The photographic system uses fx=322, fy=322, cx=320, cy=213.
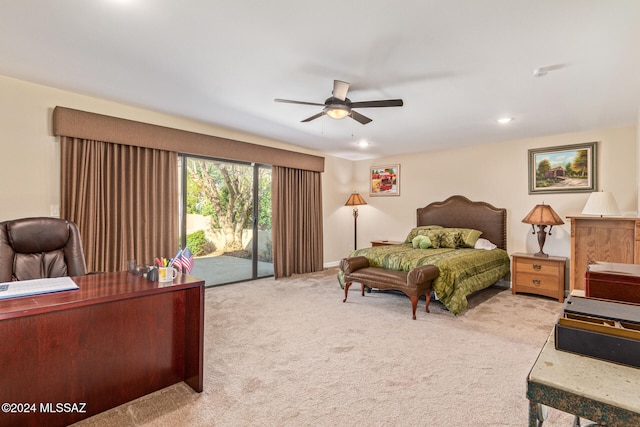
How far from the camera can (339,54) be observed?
2.46m

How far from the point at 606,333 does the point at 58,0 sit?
2.97m

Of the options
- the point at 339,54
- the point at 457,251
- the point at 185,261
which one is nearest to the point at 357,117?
the point at 339,54

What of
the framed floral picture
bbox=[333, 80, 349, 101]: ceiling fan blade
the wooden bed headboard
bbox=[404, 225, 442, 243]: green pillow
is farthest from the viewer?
the framed floral picture

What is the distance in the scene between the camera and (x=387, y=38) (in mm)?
2242

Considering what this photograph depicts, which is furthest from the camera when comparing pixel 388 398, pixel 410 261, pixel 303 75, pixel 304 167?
pixel 304 167

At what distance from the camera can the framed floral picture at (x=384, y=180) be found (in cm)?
652

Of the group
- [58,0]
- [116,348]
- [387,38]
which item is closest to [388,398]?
[116,348]

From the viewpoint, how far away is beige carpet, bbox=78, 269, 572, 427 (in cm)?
188

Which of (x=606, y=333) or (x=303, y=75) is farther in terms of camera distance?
(x=303, y=75)

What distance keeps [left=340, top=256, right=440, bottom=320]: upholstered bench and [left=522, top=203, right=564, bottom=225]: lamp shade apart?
1807mm

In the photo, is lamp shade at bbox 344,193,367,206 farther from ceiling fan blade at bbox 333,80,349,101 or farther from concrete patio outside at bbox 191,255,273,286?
ceiling fan blade at bbox 333,80,349,101

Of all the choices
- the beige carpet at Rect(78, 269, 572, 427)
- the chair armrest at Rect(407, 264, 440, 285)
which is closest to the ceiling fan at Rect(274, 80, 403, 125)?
the chair armrest at Rect(407, 264, 440, 285)

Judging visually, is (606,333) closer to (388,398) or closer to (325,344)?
(388,398)

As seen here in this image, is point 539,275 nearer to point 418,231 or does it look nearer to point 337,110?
point 418,231
